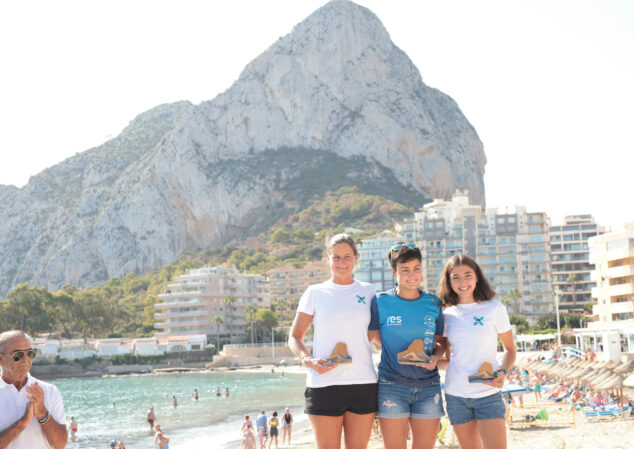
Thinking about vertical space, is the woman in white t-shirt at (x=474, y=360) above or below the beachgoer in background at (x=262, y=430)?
above

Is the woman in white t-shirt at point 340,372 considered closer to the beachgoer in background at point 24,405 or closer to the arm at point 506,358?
the arm at point 506,358

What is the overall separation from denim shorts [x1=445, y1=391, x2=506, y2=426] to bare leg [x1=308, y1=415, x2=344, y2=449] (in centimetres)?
94

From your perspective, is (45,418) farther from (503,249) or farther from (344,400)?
(503,249)

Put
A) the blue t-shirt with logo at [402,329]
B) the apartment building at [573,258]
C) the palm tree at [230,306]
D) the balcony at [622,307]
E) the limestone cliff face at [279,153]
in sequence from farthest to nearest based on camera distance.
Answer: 1. the limestone cliff face at [279,153]
2. the apartment building at [573,258]
3. the palm tree at [230,306]
4. the balcony at [622,307]
5. the blue t-shirt with logo at [402,329]

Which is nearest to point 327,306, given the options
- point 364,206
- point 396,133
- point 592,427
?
point 592,427

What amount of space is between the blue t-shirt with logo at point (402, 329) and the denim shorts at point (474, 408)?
0.96 feet

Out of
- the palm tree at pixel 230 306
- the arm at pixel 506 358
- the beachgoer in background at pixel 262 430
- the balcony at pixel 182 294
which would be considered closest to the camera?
the arm at pixel 506 358

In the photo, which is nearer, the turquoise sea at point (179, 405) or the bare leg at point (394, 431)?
the bare leg at point (394, 431)

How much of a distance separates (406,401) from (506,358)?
41.4 inches

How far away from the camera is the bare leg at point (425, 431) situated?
16.9 feet

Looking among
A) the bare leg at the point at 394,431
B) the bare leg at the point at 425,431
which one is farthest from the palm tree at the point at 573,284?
the bare leg at the point at 394,431

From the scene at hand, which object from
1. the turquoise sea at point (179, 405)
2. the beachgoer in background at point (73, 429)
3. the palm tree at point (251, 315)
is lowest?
the turquoise sea at point (179, 405)

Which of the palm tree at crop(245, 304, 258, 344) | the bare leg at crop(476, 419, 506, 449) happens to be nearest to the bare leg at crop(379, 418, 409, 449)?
the bare leg at crop(476, 419, 506, 449)

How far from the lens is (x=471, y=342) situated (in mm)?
5363
